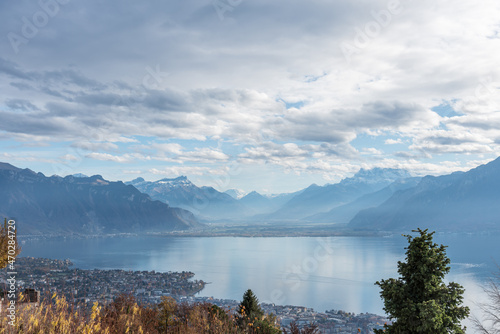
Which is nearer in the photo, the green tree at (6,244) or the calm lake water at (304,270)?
the green tree at (6,244)

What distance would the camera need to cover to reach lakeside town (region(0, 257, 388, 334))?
44969 millimetres

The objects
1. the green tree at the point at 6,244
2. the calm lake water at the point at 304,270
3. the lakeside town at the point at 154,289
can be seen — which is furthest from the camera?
the calm lake water at the point at 304,270

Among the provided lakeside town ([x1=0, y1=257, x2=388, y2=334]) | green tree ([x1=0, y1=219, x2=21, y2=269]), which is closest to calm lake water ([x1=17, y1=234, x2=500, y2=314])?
lakeside town ([x1=0, y1=257, x2=388, y2=334])

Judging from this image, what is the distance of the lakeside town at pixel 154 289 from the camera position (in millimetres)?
44969

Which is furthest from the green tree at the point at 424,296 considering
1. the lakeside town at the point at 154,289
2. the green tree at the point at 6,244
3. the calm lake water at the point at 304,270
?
the calm lake water at the point at 304,270

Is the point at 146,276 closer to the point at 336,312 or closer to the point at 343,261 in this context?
the point at 336,312

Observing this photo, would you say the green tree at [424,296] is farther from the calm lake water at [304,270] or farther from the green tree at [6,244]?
the calm lake water at [304,270]

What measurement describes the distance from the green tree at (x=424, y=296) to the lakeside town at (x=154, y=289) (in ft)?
102

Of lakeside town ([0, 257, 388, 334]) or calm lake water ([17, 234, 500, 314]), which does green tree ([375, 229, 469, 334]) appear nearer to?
lakeside town ([0, 257, 388, 334])

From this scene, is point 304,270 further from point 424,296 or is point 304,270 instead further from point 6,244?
point 6,244

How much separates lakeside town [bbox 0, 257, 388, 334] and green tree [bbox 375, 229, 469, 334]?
30.9 meters

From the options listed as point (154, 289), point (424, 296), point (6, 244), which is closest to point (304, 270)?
point (154, 289)

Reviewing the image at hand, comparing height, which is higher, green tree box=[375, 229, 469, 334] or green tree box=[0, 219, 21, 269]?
green tree box=[0, 219, 21, 269]

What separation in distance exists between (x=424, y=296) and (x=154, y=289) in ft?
208
